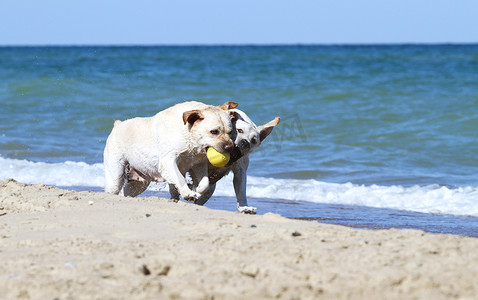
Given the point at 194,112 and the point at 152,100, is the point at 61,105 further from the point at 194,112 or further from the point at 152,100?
the point at 194,112


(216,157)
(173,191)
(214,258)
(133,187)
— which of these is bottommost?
(133,187)

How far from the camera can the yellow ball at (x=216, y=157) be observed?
5.97 m

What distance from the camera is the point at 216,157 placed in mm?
5988

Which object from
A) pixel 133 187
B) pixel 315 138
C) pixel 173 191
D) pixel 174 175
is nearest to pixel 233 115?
pixel 174 175

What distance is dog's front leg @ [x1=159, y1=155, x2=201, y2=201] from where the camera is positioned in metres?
6.07

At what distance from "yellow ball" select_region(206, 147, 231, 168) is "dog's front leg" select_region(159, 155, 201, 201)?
321mm

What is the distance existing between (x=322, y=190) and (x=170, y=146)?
146 inches

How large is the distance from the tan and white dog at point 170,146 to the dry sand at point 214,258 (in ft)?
2.06

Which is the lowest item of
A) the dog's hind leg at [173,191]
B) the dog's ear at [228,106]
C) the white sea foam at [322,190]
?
the white sea foam at [322,190]

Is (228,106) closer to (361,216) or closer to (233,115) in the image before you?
(233,115)

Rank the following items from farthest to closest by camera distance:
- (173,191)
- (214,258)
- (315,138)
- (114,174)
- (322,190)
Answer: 1. (315,138)
2. (322,190)
3. (114,174)
4. (173,191)
5. (214,258)

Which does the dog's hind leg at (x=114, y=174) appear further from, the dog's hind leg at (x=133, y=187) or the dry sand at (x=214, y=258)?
the dry sand at (x=214, y=258)

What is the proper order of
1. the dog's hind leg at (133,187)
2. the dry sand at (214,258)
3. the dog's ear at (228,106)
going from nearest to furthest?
the dry sand at (214,258)
the dog's ear at (228,106)
the dog's hind leg at (133,187)

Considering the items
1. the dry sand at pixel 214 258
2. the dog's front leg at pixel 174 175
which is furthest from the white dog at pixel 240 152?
the dry sand at pixel 214 258
